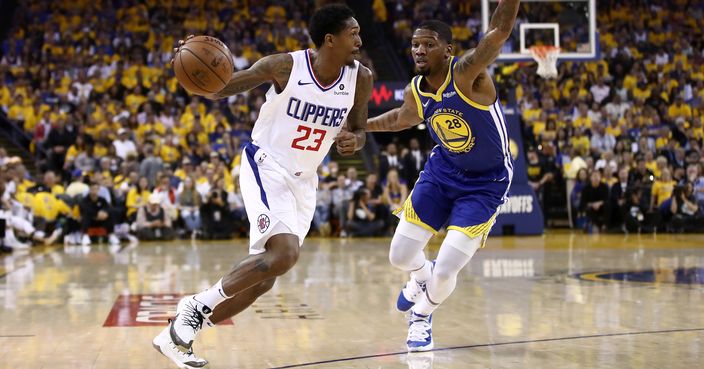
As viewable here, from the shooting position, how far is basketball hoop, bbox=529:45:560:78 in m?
15.5

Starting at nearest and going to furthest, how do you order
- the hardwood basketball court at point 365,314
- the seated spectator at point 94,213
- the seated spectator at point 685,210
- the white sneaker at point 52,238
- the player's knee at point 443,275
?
the hardwood basketball court at point 365,314
the player's knee at point 443,275
the white sneaker at point 52,238
the seated spectator at point 94,213
the seated spectator at point 685,210

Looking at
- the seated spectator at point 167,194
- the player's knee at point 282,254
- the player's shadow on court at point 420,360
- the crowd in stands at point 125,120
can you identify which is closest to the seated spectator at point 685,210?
the crowd in stands at point 125,120

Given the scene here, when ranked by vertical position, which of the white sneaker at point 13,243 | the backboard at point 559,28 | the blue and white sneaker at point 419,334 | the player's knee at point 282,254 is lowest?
the white sneaker at point 13,243

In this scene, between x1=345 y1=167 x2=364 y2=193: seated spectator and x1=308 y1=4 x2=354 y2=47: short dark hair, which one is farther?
x1=345 y1=167 x2=364 y2=193: seated spectator

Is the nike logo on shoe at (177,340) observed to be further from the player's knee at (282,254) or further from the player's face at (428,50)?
the player's face at (428,50)

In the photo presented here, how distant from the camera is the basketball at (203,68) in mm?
5121

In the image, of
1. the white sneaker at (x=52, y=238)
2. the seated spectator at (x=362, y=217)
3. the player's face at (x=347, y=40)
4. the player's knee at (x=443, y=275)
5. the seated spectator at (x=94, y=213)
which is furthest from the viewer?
the seated spectator at (x=362, y=217)

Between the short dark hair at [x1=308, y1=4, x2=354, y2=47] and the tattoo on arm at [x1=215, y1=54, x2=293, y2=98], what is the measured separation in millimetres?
240

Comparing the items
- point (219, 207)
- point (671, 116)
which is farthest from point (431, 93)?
point (671, 116)

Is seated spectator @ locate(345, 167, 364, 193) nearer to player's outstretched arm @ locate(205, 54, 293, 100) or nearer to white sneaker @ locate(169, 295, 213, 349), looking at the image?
player's outstretched arm @ locate(205, 54, 293, 100)

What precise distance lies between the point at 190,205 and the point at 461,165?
11.1 meters

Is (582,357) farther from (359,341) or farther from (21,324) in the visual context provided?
(21,324)

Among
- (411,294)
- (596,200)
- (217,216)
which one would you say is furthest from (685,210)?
(411,294)

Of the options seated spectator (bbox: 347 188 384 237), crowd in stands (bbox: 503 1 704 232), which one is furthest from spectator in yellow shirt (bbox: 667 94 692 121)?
seated spectator (bbox: 347 188 384 237)
